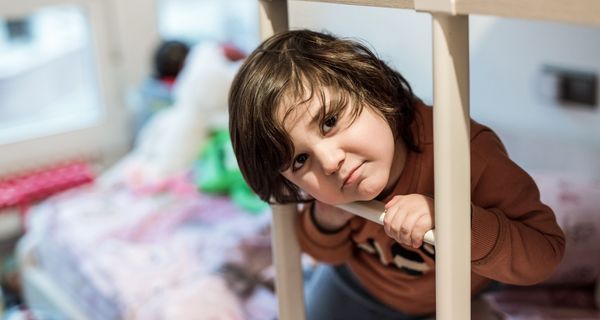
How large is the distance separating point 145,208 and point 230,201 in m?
0.22

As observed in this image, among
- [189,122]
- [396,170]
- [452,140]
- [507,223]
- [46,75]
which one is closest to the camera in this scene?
[452,140]

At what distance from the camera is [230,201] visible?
1960mm

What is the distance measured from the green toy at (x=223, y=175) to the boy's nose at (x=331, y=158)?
3.48 feet

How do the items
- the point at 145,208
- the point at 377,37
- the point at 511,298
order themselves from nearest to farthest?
the point at 377,37
the point at 511,298
the point at 145,208

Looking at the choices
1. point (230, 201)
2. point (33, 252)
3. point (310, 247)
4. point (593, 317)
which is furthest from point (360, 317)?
point (33, 252)

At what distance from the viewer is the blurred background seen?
1.39m

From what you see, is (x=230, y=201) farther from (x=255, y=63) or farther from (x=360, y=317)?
(x=255, y=63)

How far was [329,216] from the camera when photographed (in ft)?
3.53

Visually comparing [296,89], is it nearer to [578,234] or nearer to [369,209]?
[369,209]

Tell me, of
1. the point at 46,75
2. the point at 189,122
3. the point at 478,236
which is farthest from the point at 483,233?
the point at 46,75

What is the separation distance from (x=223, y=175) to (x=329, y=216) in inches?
36.7

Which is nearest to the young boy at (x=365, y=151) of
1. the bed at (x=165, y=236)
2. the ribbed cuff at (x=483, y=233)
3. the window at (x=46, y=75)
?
the ribbed cuff at (x=483, y=233)

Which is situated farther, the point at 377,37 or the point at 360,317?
the point at 360,317

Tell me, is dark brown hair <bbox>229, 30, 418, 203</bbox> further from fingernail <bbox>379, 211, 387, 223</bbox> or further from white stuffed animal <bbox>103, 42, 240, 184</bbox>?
white stuffed animal <bbox>103, 42, 240, 184</bbox>
